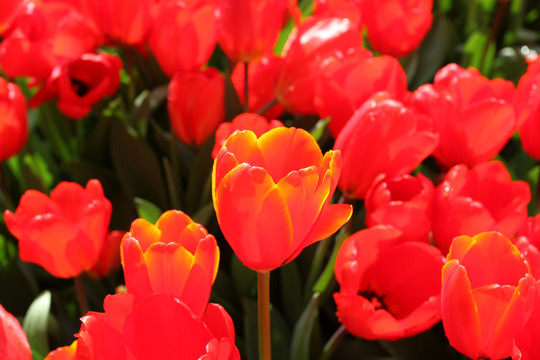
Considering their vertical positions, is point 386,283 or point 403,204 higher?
point 403,204

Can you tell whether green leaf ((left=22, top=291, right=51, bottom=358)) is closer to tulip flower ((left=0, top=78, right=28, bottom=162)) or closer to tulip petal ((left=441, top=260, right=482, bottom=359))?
tulip flower ((left=0, top=78, right=28, bottom=162))

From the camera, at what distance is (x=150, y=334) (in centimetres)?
38

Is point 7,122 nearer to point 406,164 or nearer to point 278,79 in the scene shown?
point 278,79

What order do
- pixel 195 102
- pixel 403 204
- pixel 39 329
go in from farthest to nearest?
pixel 195 102
pixel 39 329
pixel 403 204

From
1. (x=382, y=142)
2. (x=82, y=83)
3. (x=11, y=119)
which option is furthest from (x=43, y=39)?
(x=382, y=142)

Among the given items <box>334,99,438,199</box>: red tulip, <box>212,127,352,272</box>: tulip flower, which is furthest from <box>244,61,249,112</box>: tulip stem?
<box>212,127,352,272</box>: tulip flower

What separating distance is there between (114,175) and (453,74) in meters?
0.47

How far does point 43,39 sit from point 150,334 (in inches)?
24.4

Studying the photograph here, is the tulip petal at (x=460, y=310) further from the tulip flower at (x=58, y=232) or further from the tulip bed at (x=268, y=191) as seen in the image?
the tulip flower at (x=58, y=232)

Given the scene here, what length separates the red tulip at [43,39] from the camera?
2.79ft

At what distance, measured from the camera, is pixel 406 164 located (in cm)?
62

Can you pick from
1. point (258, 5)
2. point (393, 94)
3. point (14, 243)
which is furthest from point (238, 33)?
point (14, 243)

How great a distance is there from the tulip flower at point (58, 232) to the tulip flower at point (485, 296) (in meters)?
0.34

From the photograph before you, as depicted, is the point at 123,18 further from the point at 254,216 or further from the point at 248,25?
the point at 254,216
